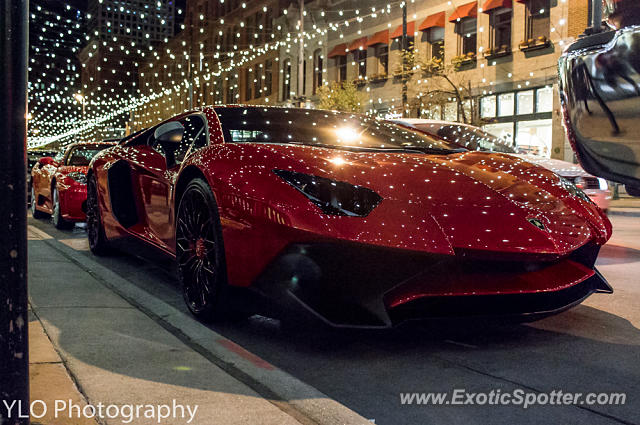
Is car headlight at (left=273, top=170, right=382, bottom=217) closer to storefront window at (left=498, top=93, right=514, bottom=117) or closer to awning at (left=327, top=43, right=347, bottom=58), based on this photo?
storefront window at (left=498, top=93, right=514, bottom=117)

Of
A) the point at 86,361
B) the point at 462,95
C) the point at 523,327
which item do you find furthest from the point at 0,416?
the point at 462,95

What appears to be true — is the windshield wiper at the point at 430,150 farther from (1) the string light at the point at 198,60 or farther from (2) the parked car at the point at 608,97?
(1) the string light at the point at 198,60

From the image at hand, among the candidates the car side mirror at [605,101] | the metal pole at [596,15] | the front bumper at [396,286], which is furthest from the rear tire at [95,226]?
the metal pole at [596,15]

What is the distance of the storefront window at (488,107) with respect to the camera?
25.3m

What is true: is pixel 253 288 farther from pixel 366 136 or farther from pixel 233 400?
pixel 366 136

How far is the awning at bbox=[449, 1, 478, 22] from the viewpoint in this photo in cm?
2490

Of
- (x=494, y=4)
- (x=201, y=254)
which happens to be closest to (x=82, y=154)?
(x=201, y=254)

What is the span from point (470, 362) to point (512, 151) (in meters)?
6.42

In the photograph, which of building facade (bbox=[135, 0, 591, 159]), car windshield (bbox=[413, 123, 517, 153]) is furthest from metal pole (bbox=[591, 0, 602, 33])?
building facade (bbox=[135, 0, 591, 159])

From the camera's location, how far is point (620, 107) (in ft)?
8.86

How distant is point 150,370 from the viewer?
3020mm

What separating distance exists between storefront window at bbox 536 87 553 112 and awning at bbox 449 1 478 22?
153 inches

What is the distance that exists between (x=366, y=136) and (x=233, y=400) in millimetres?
2316

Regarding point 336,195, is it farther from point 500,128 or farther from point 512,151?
point 500,128
